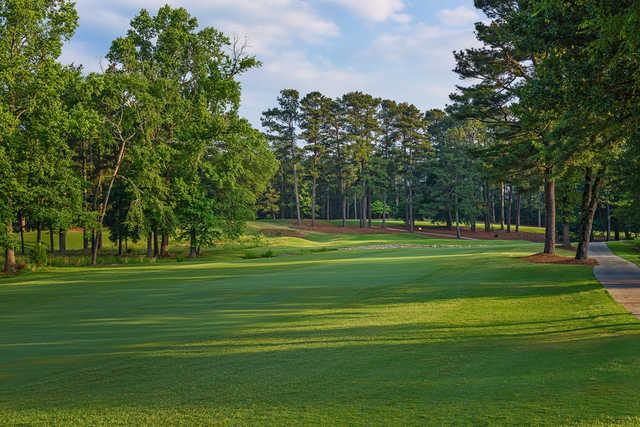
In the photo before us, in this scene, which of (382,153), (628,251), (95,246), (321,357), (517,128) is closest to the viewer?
(321,357)

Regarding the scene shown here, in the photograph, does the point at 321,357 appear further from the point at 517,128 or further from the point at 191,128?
the point at 191,128

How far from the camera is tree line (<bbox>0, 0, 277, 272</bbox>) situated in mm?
33094

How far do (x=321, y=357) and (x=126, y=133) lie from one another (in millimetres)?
39103

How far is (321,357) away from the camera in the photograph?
26.2 feet

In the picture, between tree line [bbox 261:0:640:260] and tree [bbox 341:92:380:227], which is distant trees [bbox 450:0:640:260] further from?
tree [bbox 341:92:380:227]

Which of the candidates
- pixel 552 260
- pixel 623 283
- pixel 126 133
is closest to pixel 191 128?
pixel 126 133

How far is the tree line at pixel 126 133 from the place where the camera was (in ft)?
109

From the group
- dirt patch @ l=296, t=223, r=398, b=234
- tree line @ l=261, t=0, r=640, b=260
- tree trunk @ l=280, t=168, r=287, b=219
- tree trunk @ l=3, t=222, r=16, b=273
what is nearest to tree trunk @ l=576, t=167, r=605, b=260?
tree line @ l=261, t=0, r=640, b=260

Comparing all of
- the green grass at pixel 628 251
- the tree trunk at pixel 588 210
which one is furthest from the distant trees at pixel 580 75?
the green grass at pixel 628 251

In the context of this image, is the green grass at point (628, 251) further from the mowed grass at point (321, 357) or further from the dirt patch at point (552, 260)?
the mowed grass at point (321, 357)

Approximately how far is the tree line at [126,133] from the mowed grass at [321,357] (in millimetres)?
19320

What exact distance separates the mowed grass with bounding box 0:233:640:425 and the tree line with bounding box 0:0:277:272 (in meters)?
19.3

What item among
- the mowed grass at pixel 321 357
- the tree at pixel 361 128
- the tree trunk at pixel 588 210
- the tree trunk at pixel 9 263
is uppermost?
the tree at pixel 361 128

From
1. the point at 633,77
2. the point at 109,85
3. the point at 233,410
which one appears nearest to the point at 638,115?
the point at 633,77
